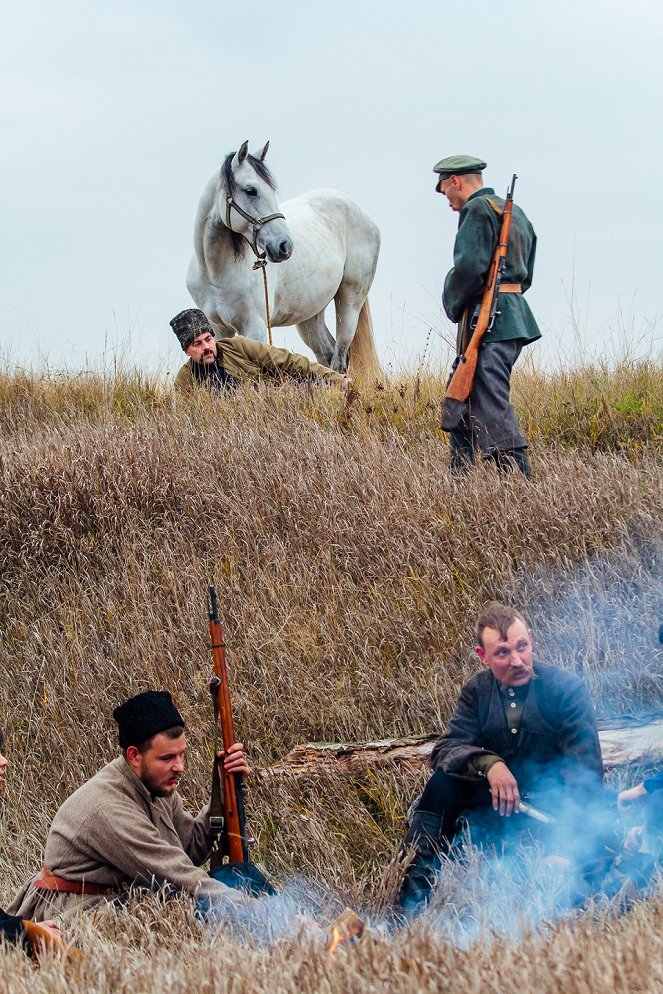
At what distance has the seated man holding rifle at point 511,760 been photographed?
206 inches

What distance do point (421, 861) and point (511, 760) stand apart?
567mm

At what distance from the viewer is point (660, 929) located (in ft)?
12.5

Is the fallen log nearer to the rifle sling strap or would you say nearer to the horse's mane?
the rifle sling strap

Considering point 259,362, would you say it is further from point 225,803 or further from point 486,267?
point 225,803

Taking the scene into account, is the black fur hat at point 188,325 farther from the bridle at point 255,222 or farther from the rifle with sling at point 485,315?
the rifle with sling at point 485,315

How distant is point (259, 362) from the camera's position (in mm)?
9938

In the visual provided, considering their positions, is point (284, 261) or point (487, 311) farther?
point (284, 261)

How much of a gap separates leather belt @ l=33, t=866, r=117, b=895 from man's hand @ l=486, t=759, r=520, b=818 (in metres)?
1.57

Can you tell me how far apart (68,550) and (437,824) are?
4.24 meters

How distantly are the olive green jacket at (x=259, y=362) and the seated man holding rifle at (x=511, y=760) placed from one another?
4.75 meters

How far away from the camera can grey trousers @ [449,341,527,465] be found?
304 inches

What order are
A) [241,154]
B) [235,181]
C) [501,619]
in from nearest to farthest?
[501,619], [235,181], [241,154]

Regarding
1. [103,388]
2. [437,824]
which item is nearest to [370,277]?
[103,388]

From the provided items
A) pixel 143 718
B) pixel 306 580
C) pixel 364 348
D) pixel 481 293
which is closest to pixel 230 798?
pixel 143 718
